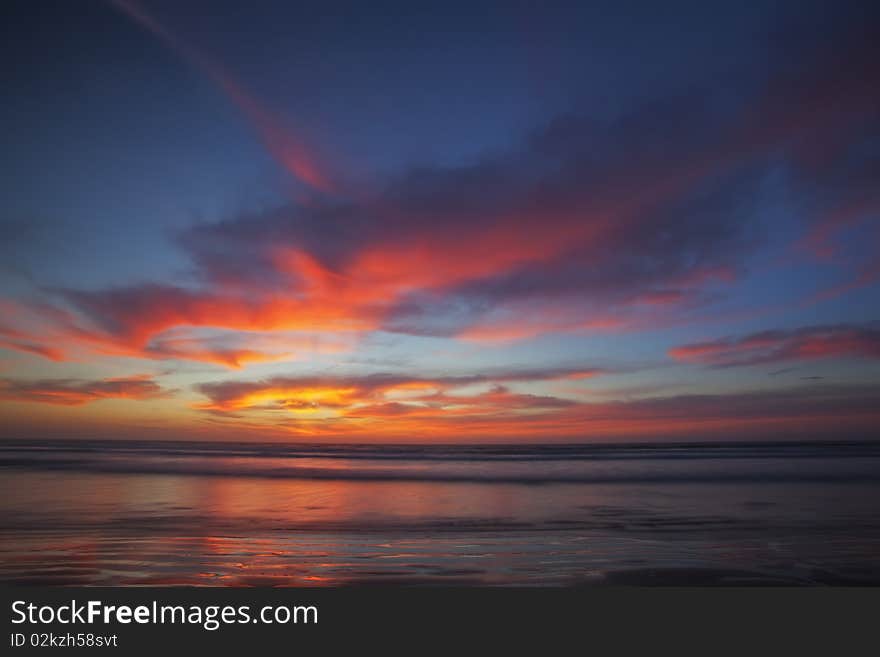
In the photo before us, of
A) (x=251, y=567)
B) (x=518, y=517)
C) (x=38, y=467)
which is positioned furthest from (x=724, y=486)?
(x=38, y=467)

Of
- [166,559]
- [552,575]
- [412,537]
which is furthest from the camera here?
[412,537]

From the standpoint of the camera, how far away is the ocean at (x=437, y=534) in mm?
7703

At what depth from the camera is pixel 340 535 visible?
33.7 ft

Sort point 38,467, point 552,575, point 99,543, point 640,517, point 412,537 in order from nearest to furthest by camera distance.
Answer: point 552,575 → point 99,543 → point 412,537 → point 640,517 → point 38,467

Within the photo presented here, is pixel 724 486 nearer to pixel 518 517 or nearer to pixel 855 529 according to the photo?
pixel 855 529

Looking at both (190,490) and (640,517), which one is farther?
(190,490)

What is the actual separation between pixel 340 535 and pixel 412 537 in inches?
53.5

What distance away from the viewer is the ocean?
303 inches

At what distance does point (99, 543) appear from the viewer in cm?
934

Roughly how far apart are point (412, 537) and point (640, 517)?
529 cm

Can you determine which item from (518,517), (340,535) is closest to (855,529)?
(518,517)

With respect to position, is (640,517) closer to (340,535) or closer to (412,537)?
(412,537)

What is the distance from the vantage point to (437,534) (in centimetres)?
1039

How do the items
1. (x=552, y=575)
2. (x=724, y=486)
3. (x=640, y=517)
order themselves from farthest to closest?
(x=724, y=486) < (x=640, y=517) < (x=552, y=575)
